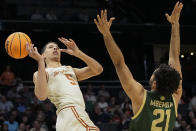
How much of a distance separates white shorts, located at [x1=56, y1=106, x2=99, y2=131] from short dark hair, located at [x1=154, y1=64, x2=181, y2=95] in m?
1.46

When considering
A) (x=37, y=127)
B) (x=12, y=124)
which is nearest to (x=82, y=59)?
(x=37, y=127)

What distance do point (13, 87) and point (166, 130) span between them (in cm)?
993

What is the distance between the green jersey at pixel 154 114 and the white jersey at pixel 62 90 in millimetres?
1589

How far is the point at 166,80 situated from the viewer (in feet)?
11.6

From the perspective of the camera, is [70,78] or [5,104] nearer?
[70,78]

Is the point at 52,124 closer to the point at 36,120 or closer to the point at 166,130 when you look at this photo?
the point at 36,120

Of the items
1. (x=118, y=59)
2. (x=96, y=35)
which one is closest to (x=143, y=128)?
(x=118, y=59)

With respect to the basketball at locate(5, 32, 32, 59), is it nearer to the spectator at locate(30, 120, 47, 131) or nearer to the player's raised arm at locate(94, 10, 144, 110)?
the player's raised arm at locate(94, 10, 144, 110)

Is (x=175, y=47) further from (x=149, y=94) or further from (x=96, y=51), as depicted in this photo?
(x=96, y=51)

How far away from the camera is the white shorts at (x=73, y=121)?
4.73 meters

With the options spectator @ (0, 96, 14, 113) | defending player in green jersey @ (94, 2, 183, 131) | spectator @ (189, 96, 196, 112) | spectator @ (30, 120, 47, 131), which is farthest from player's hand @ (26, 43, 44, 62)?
spectator @ (189, 96, 196, 112)

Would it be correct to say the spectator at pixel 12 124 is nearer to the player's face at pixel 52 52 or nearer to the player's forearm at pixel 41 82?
the player's face at pixel 52 52

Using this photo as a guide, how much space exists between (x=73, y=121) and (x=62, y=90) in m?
0.49

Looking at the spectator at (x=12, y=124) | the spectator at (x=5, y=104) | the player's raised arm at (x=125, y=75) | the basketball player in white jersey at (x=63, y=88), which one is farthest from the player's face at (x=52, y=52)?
the spectator at (x=5, y=104)
